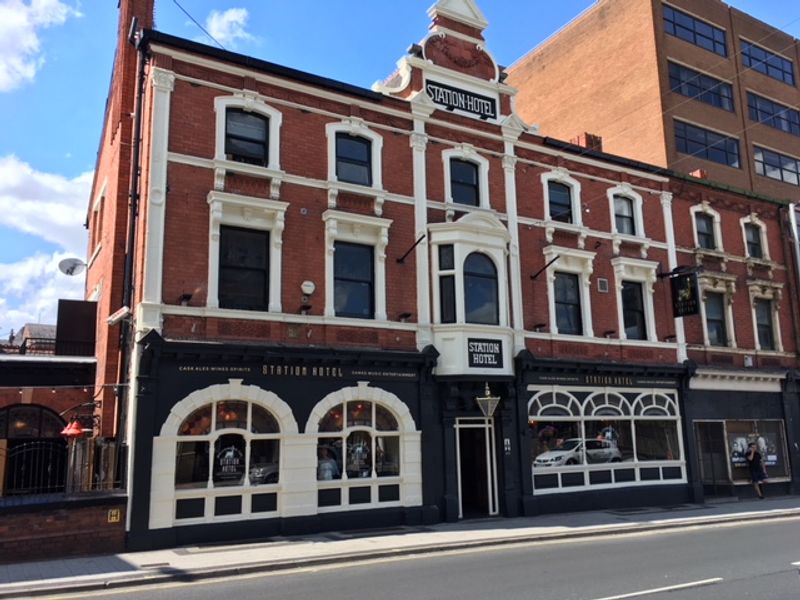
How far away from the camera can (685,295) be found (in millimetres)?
21031

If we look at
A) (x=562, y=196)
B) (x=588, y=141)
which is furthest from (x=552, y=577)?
(x=588, y=141)

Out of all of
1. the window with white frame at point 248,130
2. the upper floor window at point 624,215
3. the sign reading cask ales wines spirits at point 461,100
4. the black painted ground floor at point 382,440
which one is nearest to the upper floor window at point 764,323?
the black painted ground floor at point 382,440

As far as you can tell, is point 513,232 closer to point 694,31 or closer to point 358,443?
point 358,443

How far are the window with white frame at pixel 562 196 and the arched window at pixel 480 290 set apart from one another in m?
3.51

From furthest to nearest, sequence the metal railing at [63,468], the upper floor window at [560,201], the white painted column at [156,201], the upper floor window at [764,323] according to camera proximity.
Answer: the upper floor window at [764,323] → the upper floor window at [560,201] → the metal railing at [63,468] → the white painted column at [156,201]

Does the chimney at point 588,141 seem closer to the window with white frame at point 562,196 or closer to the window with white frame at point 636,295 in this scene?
the window with white frame at point 562,196

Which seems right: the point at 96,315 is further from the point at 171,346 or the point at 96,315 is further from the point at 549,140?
the point at 549,140

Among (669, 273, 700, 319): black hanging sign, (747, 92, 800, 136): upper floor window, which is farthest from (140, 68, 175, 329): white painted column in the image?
(747, 92, 800, 136): upper floor window

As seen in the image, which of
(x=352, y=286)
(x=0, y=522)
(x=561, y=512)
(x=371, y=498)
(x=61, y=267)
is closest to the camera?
(x=0, y=522)

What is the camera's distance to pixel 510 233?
61.3 feet

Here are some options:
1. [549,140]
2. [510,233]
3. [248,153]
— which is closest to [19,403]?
[248,153]

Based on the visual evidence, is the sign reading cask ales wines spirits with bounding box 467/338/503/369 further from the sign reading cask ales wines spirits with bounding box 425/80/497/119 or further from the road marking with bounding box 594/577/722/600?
the road marking with bounding box 594/577/722/600

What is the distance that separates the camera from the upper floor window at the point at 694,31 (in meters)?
31.9

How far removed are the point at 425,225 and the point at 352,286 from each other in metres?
2.67
